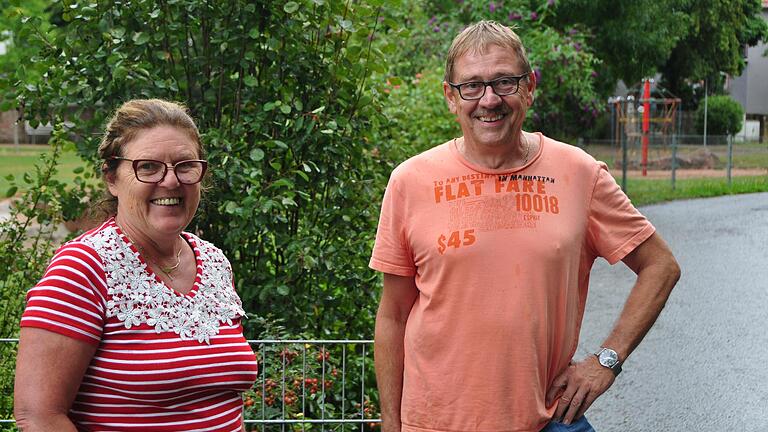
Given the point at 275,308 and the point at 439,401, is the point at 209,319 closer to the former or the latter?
the point at 439,401

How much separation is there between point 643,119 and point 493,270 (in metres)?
26.7

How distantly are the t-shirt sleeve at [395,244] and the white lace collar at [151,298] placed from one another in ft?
1.47

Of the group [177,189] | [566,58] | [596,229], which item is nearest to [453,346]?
[596,229]

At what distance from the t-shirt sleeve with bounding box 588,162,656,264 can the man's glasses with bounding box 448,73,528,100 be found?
357 millimetres

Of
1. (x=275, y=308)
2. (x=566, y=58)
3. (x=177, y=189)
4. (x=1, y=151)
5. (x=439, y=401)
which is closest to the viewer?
(x=177, y=189)

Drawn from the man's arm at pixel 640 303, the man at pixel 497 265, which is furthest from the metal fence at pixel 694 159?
the man at pixel 497 265

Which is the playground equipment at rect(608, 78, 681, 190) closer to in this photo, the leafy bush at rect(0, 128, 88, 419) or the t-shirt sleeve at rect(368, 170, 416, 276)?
the leafy bush at rect(0, 128, 88, 419)

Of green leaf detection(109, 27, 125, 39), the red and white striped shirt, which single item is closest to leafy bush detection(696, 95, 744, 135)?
green leaf detection(109, 27, 125, 39)

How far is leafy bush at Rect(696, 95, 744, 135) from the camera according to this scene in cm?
4325

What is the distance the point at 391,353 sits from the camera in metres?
3.23

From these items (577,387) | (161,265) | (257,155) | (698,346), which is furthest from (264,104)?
(698,346)

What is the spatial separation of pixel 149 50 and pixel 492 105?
3.05 metres

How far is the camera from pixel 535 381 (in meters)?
2.99

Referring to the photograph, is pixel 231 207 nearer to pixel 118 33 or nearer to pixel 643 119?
pixel 118 33
